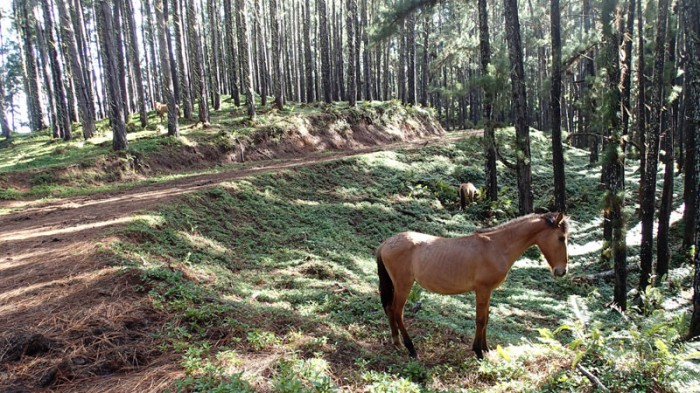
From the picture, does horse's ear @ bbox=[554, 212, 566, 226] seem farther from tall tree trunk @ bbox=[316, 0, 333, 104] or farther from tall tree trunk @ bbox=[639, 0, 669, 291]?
tall tree trunk @ bbox=[316, 0, 333, 104]

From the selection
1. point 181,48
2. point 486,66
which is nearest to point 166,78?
point 181,48

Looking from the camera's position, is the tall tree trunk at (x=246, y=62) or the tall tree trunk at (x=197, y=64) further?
the tall tree trunk at (x=246, y=62)

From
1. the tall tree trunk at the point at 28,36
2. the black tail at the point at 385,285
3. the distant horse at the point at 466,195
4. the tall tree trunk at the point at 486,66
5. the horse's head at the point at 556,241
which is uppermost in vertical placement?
the tall tree trunk at the point at 28,36

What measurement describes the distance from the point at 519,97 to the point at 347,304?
9561 mm

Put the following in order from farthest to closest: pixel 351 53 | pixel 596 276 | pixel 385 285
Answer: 1. pixel 351 53
2. pixel 596 276
3. pixel 385 285

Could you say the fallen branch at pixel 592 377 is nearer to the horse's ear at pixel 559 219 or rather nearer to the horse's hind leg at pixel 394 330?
the horse's ear at pixel 559 219

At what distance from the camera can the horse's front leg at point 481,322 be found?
589cm

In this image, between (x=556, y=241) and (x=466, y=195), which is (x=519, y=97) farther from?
(x=556, y=241)

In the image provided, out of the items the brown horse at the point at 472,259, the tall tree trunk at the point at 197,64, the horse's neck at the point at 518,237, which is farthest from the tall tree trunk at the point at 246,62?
the horse's neck at the point at 518,237

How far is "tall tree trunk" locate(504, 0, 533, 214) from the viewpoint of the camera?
13312mm

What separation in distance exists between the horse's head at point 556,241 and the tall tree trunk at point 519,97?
788cm

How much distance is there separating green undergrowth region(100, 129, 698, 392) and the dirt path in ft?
1.01

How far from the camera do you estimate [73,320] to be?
537cm

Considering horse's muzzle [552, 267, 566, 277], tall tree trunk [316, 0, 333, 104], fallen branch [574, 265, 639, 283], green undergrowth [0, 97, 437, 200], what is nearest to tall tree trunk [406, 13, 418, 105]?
green undergrowth [0, 97, 437, 200]
